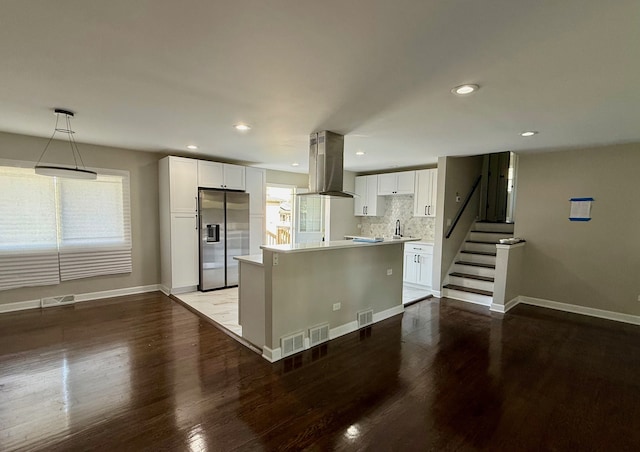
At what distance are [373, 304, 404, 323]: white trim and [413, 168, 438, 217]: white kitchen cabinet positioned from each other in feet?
7.56

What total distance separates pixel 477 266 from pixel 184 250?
527cm

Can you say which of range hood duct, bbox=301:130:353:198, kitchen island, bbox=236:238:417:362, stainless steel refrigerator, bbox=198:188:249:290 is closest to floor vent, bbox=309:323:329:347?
kitchen island, bbox=236:238:417:362

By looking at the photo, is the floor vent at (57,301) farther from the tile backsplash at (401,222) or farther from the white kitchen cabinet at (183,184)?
the tile backsplash at (401,222)

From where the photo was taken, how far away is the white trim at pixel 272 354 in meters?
3.00

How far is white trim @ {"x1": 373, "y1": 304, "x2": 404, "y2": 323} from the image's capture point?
4.23 metres

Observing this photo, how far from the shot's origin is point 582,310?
461 centimetres

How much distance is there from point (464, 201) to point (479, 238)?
2.84 feet

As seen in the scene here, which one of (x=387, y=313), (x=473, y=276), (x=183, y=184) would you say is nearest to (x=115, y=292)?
(x=183, y=184)

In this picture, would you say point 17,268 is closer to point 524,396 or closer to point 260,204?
point 260,204

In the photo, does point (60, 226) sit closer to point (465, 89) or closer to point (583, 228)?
point (465, 89)

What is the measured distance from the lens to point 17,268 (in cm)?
418

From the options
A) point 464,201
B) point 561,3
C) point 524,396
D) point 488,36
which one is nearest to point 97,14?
point 488,36

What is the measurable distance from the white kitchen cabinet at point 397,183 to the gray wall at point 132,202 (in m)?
4.64

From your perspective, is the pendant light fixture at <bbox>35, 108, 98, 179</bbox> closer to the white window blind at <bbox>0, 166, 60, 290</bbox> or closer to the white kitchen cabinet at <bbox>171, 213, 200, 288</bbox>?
the white window blind at <bbox>0, 166, 60, 290</bbox>
